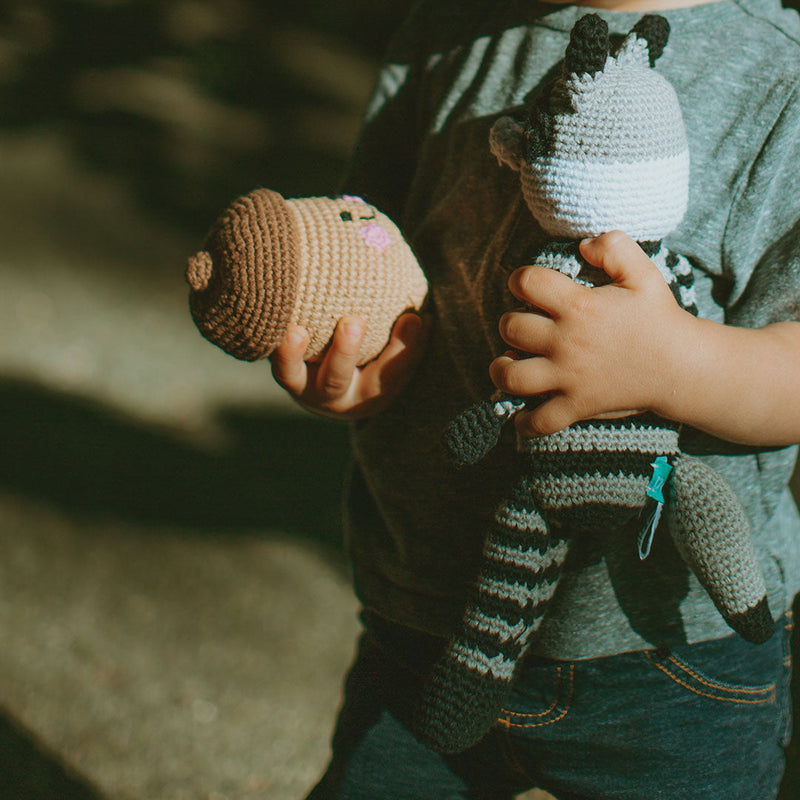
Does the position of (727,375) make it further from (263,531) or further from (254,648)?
(263,531)

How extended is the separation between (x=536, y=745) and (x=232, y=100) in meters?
2.97

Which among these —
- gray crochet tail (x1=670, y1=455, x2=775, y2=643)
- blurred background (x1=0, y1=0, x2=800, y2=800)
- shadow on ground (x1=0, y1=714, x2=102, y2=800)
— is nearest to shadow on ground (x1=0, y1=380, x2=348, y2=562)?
blurred background (x1=0, y1=0, x2=800, y2=800)

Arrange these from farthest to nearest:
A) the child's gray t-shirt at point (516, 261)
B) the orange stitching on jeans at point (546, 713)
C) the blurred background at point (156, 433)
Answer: the blurred background at point (156, 433)
the orange stitching on jeans at point (546, 713)
the child's gray t-shirt at point (516, 261)

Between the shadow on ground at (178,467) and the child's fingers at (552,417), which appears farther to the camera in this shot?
the shadow on ground at (178,467)

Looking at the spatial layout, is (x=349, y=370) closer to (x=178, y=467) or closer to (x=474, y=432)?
(x=474, y=432)

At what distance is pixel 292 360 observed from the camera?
711mm

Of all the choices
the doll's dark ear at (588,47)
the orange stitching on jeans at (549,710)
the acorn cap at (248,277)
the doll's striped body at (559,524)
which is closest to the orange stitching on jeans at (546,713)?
the orange stitching on jeans at (549,710)

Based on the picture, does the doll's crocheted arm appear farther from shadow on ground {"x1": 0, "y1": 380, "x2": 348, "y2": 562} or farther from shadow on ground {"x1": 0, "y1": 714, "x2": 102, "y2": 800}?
shadow on ground {"x1": 0, "y1": 380, "x2": 348, "y2": 562}

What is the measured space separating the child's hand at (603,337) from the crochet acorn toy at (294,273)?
0.51 feet

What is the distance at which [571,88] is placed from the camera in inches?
22.0

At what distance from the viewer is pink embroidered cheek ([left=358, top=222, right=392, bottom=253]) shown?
27.4 inches

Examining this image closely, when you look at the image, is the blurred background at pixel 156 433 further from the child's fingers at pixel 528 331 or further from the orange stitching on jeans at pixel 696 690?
the child's fingers at pixel 528 331

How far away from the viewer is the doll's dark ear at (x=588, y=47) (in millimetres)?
532

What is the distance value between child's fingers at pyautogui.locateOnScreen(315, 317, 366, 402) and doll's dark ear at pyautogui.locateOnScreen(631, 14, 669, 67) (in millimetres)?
291
